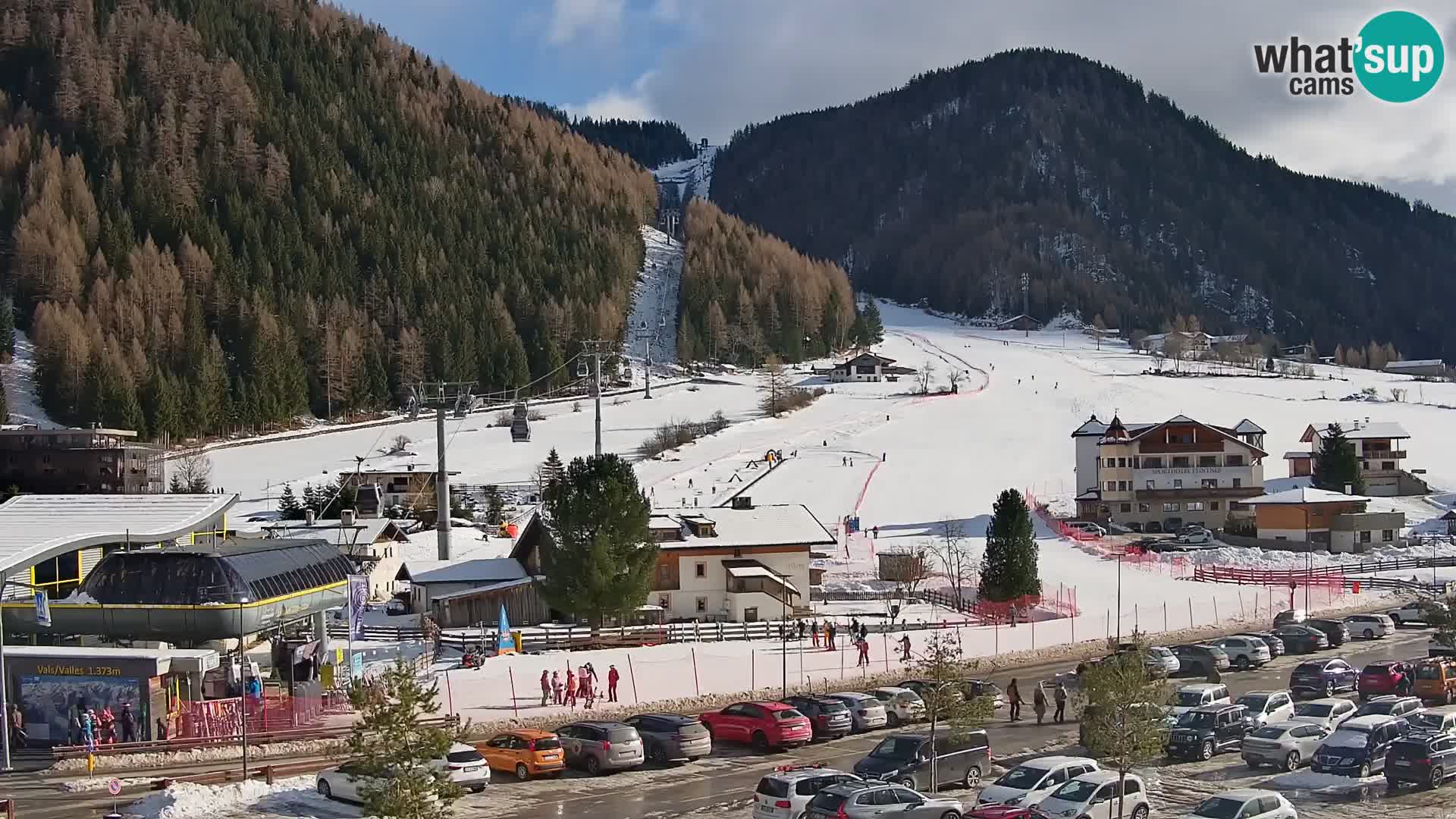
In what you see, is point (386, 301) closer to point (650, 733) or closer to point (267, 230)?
point (267, 230)

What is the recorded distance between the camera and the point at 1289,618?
46.4 meters

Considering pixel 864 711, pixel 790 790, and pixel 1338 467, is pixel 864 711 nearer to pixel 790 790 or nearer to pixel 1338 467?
pixel 790 790

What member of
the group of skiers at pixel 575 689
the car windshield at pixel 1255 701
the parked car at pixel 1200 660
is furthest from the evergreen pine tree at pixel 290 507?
the car windshield at pixel 1255 701

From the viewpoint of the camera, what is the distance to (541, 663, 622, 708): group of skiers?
106 ft

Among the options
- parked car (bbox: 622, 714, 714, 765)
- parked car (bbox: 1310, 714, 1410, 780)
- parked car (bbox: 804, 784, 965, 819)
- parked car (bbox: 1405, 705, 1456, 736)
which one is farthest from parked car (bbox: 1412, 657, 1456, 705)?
parked car (bbox: 622, 714, 714, 765)

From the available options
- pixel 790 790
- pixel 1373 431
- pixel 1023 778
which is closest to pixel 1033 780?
pixel 1023 778

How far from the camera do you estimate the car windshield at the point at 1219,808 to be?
798 inches

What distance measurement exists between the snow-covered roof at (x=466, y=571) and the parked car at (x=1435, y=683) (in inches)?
1108

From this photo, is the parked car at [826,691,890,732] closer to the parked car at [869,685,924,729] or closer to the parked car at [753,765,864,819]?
the parked car at [869,685,924,729]

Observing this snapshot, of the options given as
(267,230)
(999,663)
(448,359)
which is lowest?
(999,663)

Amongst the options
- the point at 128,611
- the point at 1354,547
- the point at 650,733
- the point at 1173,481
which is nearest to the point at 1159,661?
the point at 650,733

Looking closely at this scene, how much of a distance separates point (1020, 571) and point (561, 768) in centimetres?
2560

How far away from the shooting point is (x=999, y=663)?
132 feet

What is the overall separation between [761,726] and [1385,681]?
1596 cm
